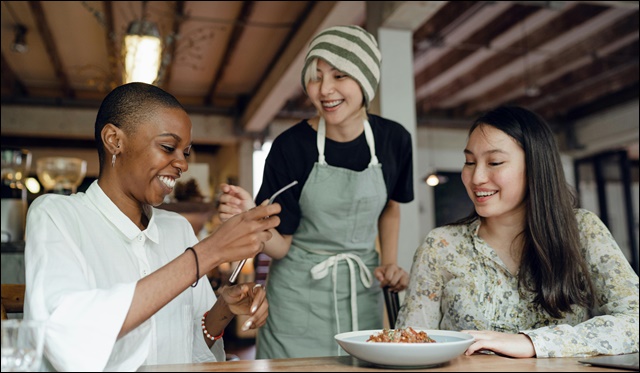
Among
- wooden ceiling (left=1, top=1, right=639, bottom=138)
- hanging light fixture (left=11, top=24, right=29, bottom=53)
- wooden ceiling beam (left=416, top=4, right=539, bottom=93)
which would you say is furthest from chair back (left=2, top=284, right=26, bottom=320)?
wooden ceiling beam (left=416, top=4, right=539, bottom=93)

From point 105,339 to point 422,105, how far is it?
28.3 ft

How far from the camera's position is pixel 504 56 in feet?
23.6

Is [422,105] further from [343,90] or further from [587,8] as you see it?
[343,90]

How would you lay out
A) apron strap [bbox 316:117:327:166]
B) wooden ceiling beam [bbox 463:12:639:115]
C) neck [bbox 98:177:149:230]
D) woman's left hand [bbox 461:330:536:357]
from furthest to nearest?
wooden ceiling beam [bbox 463:12:639:115] → apron strap [bbox 316:117:327:166] → neck [bbox 98:177:149:230] → woman's left hand [bbox 461:330:536:357]

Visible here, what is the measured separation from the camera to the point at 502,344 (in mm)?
1314

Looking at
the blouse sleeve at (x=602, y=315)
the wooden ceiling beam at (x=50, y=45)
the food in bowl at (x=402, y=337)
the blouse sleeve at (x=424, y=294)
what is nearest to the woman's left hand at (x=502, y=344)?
the blouse sleeve at (x=602, y=315)

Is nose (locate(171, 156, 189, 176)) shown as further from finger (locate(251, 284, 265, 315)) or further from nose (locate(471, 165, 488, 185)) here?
nose (locate(471, 165, 488, 185))

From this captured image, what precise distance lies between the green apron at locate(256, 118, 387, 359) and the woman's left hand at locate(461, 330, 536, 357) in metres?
0.84

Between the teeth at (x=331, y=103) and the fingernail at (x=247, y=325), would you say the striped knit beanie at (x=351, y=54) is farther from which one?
the fingernail at (x=247, y=325)

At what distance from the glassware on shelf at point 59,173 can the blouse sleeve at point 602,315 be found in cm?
297

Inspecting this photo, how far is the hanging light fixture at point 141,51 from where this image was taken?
12.4ft

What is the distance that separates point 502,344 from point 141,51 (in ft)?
10.2

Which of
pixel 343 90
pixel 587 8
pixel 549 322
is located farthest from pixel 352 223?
pixel 587 8

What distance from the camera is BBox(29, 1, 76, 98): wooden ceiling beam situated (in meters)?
5.20
